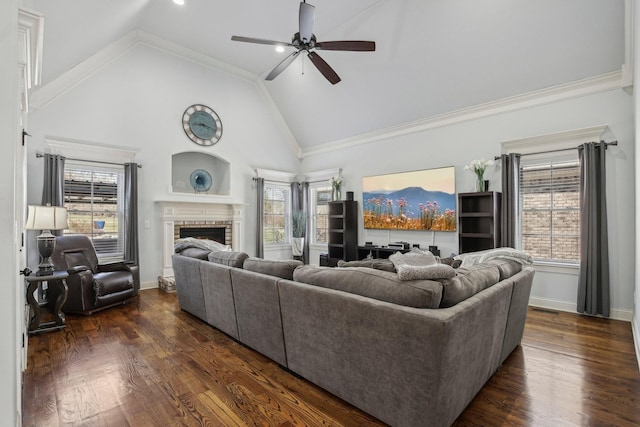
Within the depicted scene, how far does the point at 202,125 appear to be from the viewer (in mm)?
6051

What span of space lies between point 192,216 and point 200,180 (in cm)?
95

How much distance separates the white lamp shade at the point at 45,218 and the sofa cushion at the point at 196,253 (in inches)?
51.4

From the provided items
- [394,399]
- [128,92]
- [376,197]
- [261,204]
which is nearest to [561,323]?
[394,399]

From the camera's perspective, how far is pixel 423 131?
5.57 meters

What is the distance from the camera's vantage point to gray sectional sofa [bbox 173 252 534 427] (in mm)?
1598

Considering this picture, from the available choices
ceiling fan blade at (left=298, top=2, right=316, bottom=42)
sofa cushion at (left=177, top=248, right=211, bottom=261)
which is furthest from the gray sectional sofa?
ceiling fan blade at (left=298, top=2, right=316, bottom=42)

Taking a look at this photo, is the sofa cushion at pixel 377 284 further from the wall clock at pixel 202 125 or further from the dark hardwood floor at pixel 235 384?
the wall clock at pixel 202 125

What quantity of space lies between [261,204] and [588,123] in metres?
5.54

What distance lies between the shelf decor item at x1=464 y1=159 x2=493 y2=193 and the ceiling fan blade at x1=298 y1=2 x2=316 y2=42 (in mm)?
2849

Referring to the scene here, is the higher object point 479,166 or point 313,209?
point 479,166

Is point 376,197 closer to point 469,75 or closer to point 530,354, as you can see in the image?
point 469,75

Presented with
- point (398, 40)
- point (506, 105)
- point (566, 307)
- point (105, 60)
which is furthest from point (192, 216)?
point (566, 307)

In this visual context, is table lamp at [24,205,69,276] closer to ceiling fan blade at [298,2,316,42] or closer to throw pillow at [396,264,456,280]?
ceiling fan blade at [298,2,316,42]

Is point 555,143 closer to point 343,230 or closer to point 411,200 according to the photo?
point 411,200
